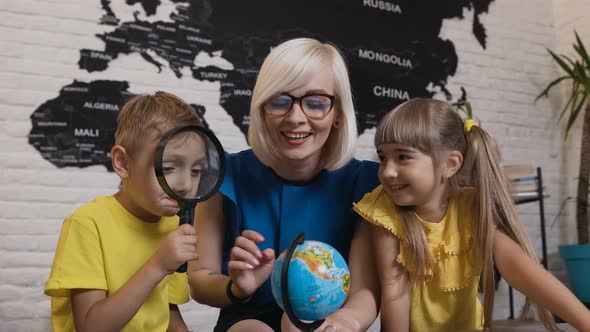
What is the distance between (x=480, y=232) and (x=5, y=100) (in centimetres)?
234

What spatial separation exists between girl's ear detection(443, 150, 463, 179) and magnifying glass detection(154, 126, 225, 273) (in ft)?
2.35

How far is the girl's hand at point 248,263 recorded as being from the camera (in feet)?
4.14

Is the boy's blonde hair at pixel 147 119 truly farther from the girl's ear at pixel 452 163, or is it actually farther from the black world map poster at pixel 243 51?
the black world map poster at pixel 243 51

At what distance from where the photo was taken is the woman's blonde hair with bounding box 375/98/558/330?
154cm

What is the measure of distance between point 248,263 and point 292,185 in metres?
0.45

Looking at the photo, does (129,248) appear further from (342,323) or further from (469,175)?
(469,175)

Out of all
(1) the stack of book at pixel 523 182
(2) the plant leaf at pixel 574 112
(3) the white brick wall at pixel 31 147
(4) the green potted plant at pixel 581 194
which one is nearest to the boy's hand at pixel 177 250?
(3) the white brick wall at pixel 31 147

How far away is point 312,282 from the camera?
3.44ft

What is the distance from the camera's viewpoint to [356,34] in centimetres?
383

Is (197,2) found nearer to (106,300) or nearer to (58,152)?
(58,152)

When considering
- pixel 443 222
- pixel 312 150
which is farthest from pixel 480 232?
pixel 312 150

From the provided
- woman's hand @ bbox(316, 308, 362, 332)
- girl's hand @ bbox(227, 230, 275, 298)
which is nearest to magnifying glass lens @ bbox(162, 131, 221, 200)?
girl's hand @ bbox(227, 230, 275, 298)

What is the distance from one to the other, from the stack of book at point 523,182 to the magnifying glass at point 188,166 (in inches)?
113

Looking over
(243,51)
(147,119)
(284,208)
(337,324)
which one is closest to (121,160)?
(147,119)
